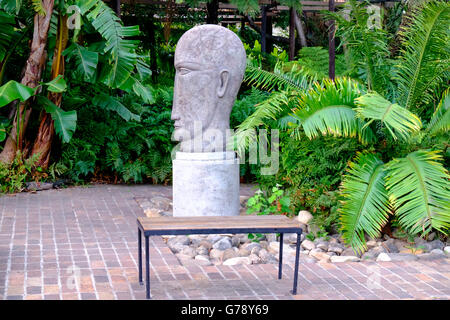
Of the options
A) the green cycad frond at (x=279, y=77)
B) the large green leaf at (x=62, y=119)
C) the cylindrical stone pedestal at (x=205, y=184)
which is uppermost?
the green cycad frond at (x=279, y=77)

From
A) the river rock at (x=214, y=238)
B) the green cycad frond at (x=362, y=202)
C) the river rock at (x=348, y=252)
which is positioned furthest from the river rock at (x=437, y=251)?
the river rock at (x=214, y=238)

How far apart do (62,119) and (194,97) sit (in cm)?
282

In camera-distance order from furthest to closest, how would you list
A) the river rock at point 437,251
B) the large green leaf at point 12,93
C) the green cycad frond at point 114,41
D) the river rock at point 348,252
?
the green cycad frond at point 114,41 → the large green leaf at point 12,93 → the river rock at point 348,252 → the river rock at point 437,251

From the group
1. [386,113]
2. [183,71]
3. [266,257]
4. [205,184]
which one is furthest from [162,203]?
[386,113]

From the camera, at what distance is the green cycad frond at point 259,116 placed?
7102 mm

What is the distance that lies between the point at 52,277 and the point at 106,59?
17.3 feet

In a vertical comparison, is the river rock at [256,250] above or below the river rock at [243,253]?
above

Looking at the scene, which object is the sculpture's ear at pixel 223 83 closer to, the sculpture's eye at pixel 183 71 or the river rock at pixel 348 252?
the sculpture's eye at pixel 183 71

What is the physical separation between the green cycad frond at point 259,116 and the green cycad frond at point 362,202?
126 centimetres

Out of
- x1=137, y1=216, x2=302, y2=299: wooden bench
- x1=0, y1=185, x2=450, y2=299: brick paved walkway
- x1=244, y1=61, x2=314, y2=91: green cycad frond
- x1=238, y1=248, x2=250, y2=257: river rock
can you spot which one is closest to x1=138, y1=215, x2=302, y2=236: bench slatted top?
x1=137, y1=216, x2=302, y2=299: wooden bench

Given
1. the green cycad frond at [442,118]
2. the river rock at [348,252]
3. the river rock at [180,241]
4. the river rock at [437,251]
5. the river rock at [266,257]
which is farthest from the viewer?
the river rock at [180,241]

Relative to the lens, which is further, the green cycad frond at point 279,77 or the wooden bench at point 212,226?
the green cycad frond at point 279,77

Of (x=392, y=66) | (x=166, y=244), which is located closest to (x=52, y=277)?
(x=166, y=244)

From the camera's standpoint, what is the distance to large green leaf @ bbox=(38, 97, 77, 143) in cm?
937
